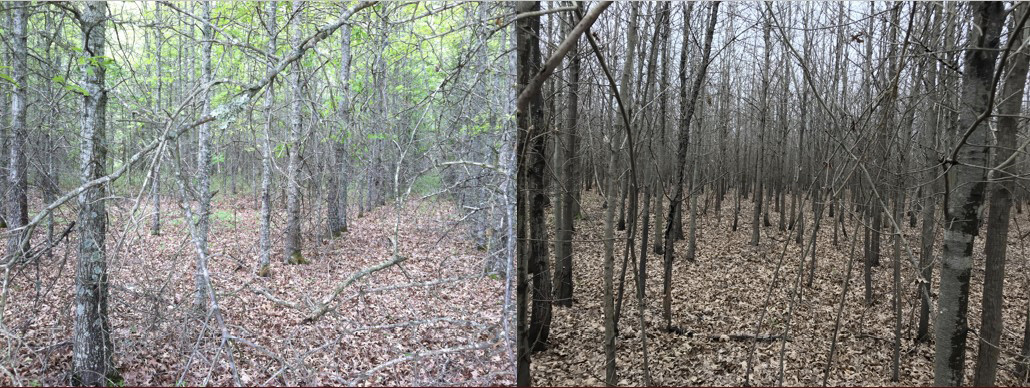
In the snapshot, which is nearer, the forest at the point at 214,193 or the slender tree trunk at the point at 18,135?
the forest at the point at 214,193

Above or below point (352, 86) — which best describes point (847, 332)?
below

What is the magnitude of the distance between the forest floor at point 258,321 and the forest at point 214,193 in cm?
1

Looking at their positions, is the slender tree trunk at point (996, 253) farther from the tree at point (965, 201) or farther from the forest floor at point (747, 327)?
the tree at point (965, 201)

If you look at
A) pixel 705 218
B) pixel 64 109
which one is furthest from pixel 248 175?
pixel 705 218

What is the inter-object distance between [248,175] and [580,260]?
769 centimetres

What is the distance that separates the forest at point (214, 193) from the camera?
2.16m

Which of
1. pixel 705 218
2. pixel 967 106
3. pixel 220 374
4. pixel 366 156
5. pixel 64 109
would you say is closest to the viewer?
pixel 220 374

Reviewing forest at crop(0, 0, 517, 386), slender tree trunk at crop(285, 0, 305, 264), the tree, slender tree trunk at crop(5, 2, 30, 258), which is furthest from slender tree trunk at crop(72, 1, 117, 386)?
the tree

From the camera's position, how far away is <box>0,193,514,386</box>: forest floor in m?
2.13

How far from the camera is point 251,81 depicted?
247 cm

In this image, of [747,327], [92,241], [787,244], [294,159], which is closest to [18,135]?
[92,241]

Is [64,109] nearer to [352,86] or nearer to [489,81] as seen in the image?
[352,86]

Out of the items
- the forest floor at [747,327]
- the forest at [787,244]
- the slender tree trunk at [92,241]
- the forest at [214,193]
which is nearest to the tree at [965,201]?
the forest at [787,244]

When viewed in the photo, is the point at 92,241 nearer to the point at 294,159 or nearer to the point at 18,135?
the point at 294,159
